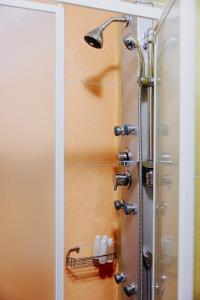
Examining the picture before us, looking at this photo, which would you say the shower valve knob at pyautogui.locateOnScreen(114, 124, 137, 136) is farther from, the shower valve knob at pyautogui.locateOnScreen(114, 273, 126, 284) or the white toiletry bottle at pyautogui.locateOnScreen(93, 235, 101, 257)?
the shower valve knob at pyautogui.locateOnScreen(114, 273, 126, 284)

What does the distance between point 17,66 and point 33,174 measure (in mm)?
445

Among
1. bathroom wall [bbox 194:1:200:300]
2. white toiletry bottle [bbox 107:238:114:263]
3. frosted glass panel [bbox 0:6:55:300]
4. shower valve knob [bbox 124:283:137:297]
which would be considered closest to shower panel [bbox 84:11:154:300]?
shower valve knob [bbox 124:283:137:297]

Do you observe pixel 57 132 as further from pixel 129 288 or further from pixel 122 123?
pixel 129 288

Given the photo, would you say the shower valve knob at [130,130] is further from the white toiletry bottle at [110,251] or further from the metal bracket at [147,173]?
the white toiletry bottle at [110,251]

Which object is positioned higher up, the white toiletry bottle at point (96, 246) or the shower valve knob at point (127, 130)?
the shower valve knob at point (127, 130)

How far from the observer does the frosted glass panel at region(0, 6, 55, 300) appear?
1046mm

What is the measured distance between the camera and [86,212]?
1.45m

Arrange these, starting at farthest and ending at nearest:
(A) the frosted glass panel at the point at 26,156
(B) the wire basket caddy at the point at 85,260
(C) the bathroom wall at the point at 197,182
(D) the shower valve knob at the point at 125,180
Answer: (B) the wire basket caddy at the point at 85,260
(D) the shower valve knob at the point at 125,180
(A) the frosted glass panel at the point at 26,156
(C) the bathroom wall at the point at 197,182

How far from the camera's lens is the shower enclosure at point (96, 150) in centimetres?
76

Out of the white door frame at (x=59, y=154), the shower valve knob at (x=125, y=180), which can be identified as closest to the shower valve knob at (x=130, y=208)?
the shower valve knob at (x=125, y=180)

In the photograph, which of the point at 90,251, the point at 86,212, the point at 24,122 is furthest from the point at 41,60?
the point at 90,251

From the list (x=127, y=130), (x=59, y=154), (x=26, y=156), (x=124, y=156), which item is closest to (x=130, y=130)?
(x=127, y=130)

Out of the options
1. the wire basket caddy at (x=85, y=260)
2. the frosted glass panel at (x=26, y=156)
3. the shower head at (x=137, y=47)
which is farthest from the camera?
the wire basket caddy at (x=85, y=260)

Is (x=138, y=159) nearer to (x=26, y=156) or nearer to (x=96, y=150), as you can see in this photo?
(x=96, y=150)
